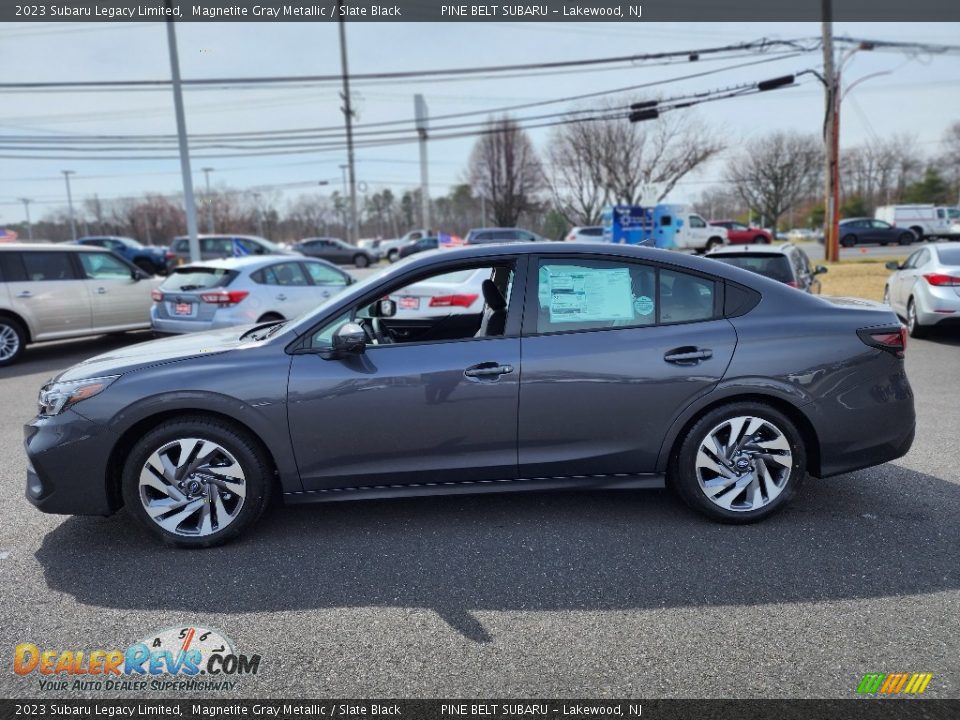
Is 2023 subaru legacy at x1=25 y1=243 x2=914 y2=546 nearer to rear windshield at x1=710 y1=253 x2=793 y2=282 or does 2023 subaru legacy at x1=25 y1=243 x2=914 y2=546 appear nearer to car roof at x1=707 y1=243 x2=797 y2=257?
rear windshield at x1=710 y1=253 x2=793 y2=282

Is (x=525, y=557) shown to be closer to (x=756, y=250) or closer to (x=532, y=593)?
(x=532, y=593)

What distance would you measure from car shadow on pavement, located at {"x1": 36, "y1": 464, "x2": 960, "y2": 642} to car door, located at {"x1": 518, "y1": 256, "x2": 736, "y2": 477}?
42cm

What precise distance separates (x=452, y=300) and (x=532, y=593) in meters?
4.42

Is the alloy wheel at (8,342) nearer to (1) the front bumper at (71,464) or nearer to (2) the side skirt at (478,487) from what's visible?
(1) the front bumper at (71,464)

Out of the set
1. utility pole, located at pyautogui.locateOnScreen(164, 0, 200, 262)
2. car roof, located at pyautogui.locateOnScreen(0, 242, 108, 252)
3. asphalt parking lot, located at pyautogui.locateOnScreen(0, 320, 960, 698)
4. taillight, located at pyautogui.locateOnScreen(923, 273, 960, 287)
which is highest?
utility pole, located at pyautogui.locateOnScreen(164, 0, 200, 262)

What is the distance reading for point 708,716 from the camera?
7.34 feet

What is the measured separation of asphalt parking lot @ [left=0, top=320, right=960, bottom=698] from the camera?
8.12 ft

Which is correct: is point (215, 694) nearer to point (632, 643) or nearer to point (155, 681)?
point (155, 681)

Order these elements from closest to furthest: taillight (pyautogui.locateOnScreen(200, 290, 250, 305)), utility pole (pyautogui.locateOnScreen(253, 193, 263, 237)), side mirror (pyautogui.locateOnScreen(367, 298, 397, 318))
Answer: side mirror (pyautogui.locateOnScreen(367, 298, 397, 318))
taillight (pyautogui.locateOnScreen(200, 290, 250, 305))
utility pole (pyautogui.locateOnScreen(253, 193, 263, 237))

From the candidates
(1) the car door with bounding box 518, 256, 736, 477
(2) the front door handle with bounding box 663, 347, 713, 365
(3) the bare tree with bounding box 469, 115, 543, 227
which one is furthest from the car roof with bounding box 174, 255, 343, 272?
(3) the bare tree with bounding box 469, 115, 543, 227

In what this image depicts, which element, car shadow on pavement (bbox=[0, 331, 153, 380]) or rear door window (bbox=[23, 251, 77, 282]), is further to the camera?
rear door window (bbox=[23, 251, 77, 282])

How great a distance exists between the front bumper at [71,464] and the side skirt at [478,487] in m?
0.95

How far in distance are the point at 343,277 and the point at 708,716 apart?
940 cm

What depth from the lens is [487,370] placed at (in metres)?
3.47
